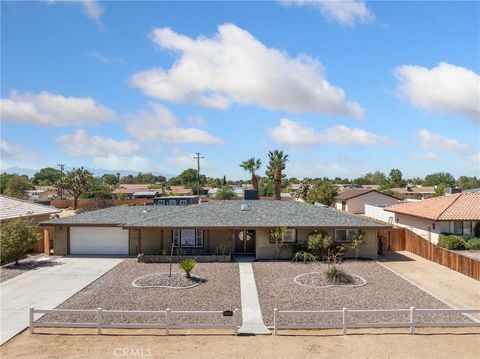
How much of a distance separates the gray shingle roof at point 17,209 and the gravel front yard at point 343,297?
21.0 metres

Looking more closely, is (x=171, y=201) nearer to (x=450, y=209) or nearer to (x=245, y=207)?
(x=245, y=207)

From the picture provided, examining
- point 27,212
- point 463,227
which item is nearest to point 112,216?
point 27,212

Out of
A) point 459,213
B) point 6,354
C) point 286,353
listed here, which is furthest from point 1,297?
point 459,213

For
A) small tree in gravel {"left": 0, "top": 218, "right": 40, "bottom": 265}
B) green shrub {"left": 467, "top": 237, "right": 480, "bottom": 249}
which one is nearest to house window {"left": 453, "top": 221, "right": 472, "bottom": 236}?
green shrub {"left": 467, "top": 237, "right": 480, "bottom": 249}

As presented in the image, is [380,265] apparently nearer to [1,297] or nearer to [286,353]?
[286,353]

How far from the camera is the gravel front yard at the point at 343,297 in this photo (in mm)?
15859

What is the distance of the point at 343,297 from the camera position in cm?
1848

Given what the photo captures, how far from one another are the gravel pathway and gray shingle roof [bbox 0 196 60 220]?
15.9 feet

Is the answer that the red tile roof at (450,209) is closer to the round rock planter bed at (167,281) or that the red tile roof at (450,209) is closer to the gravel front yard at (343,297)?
the gravel front yard at (343,297)

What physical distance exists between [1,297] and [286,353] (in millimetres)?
13852

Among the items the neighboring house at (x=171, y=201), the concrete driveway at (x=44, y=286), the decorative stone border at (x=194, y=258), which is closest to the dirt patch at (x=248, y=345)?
the concrete driveway at (x=44, y=286)

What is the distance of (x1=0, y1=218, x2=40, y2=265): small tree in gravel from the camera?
2480cm

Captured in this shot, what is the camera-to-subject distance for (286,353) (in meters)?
12.8

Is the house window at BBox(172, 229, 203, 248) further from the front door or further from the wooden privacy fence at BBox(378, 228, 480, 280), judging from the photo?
the wooden privacy fence at BBox(378, 228, 480, 280)
